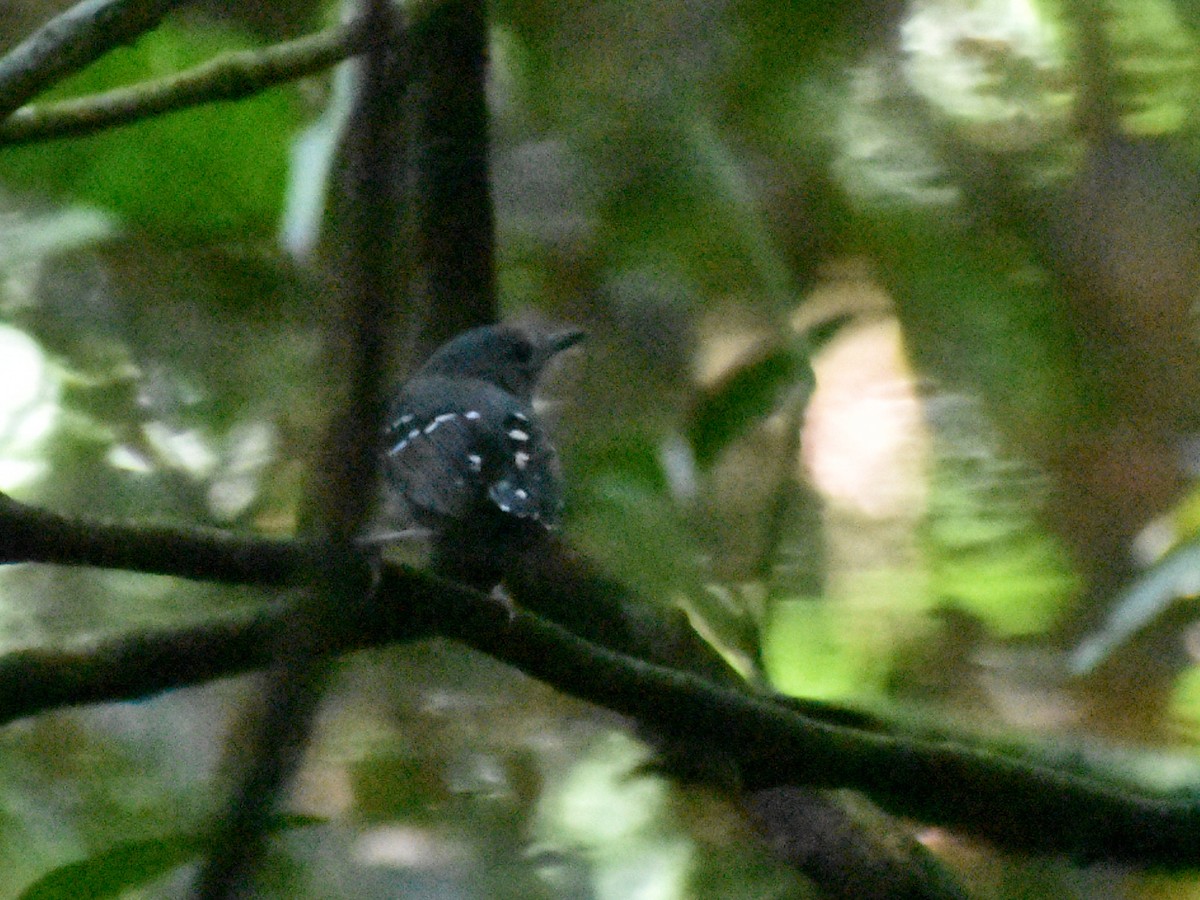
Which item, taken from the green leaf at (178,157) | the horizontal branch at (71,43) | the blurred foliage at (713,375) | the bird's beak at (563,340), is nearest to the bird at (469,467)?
the blurred foliage at (713,375)

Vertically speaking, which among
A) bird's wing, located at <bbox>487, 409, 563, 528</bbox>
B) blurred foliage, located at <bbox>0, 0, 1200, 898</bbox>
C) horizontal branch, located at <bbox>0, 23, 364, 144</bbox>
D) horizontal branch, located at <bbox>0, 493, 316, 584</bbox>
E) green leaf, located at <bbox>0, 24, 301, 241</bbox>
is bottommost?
blurred foliage, located at <bbox>0, 0, 1200, 898</bbox>

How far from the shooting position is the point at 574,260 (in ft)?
10.6

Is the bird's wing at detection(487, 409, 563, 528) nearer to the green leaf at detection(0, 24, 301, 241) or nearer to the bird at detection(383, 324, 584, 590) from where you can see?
the bird at detection(383, 324, 584, 590)

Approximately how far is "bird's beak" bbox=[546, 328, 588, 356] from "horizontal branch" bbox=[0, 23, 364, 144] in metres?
1.01

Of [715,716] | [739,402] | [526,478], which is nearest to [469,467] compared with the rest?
[526,478]

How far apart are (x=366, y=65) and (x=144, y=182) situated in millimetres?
1958

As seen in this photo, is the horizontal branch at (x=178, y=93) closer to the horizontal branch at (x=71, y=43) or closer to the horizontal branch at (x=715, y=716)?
the horizontal branch at (x=71, y=43)

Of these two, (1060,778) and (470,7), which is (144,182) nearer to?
(470,7)

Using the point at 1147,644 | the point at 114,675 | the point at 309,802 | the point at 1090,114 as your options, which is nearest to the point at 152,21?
the point at 114,675

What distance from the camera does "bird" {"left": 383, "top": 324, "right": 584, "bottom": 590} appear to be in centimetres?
216

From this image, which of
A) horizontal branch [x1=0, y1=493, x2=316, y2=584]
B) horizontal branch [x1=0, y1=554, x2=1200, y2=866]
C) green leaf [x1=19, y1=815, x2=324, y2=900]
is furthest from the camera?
green leaf [x1=19, y1=815, x2=324, y2=900]

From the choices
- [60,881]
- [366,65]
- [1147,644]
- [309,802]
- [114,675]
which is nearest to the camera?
[366,65]

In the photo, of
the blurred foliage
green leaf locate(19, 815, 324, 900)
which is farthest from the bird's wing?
green leaf locate(19, 815, 324, 900)

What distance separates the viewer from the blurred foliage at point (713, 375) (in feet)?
8.34
